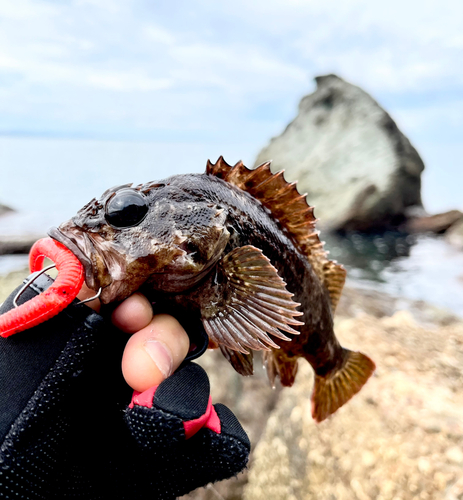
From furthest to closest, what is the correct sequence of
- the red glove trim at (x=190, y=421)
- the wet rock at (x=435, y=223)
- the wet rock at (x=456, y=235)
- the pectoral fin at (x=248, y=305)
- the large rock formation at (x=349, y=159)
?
the large rock formation at (x=349, y=159) < the wet rock at (x=435, y=223) < the wet rock at (x=456, y=235) < the pectoral fin at (x=248, y=305) < the red glove trim at (x=190, y=421)

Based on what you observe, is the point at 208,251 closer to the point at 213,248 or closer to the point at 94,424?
the point at 213,248

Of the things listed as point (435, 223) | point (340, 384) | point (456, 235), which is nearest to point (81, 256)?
point (340, 384)

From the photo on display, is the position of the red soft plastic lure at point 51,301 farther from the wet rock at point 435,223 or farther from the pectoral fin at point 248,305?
the wet rock at point 435,223

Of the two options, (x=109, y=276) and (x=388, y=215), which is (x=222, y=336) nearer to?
(x=109, y=276)

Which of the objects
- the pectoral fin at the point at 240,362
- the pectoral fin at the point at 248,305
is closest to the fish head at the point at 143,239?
the pectoral fin at the point at 248,305

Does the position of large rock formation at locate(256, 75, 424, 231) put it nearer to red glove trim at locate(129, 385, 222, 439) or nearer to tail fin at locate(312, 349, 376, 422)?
tail fin at locate(312, 349, 376, 422)

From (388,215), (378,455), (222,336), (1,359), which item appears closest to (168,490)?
(222,336)

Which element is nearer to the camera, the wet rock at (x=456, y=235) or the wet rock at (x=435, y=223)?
the wet rock at (x=456, y=235)
